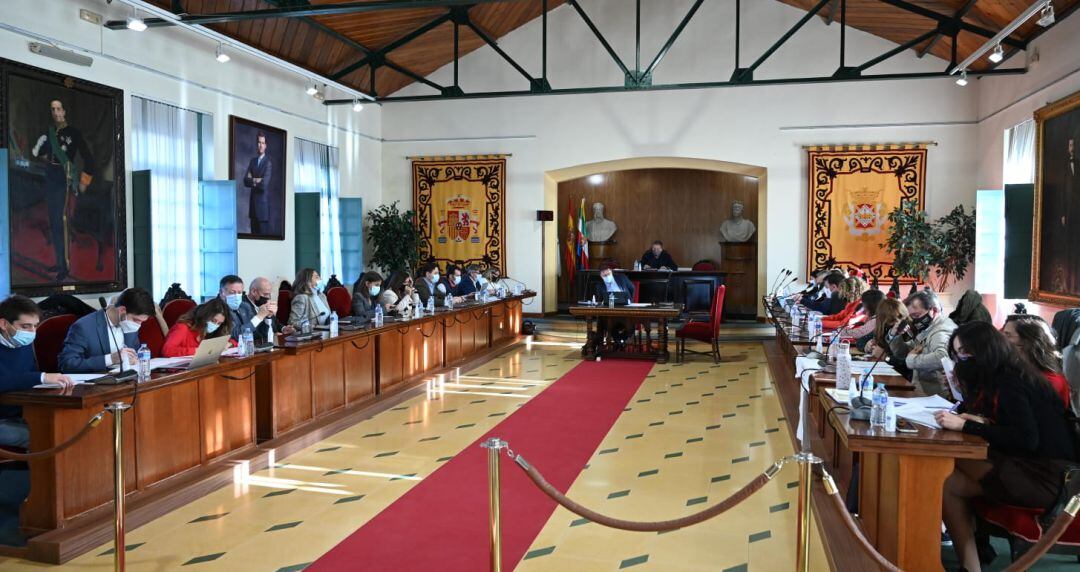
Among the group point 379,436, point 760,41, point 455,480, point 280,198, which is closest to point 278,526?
point 455,480

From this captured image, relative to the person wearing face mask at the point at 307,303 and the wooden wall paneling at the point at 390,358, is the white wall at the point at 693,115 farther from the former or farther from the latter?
the person wearing face mask at the point at 307,303

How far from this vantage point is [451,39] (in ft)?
41.8

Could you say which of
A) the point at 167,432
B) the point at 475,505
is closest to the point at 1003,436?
the point at 475,505

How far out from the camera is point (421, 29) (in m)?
10.8

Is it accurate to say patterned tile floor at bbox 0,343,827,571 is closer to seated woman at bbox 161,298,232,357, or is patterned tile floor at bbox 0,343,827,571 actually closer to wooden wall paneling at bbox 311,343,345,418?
wooden wall paneling at bbox 311,343,345,418

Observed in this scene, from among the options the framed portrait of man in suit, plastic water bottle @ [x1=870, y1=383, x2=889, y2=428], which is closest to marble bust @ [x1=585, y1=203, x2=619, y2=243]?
the framed portrait of man in suit

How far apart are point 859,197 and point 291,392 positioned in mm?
9714

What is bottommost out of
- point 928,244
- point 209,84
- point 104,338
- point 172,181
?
point 104,338

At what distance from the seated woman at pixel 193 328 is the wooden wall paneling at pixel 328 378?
996mm

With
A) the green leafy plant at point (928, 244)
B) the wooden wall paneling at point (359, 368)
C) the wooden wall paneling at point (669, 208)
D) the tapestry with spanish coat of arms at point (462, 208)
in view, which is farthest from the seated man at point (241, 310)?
the wooden wall paneling at point (669, 208)

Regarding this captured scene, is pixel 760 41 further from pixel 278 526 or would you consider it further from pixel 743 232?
pixel 278 526

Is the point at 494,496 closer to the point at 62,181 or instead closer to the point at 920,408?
the point at 920,408

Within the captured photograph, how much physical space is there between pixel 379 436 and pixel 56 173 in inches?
172

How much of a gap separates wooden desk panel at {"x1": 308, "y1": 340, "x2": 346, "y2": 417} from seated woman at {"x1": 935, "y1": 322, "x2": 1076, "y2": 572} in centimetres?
441
